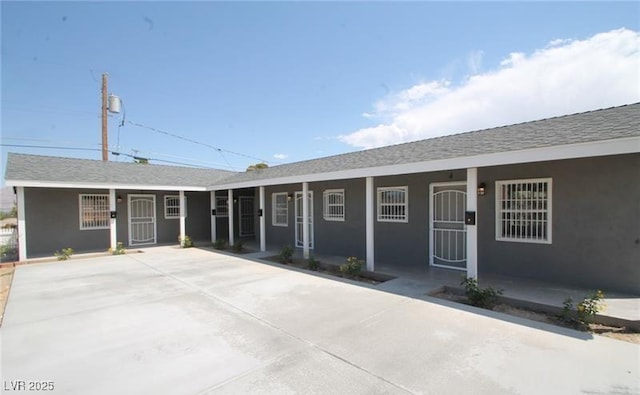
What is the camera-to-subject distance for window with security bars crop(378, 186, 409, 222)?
8.37 m

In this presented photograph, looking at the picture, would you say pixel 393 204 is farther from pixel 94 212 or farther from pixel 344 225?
pixel 94 212

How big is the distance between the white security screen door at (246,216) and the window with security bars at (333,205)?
6.47 meters

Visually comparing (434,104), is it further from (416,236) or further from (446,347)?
(446,347)

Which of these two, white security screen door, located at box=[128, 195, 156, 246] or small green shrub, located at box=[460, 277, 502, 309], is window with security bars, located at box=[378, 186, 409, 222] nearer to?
small green shrub, located at box=[460, 277, 502, 309]

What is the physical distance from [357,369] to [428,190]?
5685 mm

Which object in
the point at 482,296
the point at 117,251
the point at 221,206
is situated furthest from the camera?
the point at 221,206

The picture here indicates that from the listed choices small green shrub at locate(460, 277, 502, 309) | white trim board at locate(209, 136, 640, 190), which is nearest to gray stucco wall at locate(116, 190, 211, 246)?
white trim board at locate(209, 136, 640, 190)

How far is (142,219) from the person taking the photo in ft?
43.1

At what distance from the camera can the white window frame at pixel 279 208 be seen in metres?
12.2

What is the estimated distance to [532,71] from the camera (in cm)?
812

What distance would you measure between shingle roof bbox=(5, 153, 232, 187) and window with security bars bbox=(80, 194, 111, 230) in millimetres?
1128

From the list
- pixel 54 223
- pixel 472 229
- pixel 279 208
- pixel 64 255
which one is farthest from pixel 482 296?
pixel 54 223

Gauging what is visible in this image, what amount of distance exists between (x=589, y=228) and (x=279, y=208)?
31.8 ft

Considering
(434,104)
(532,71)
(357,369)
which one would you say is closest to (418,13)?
(532,71)
